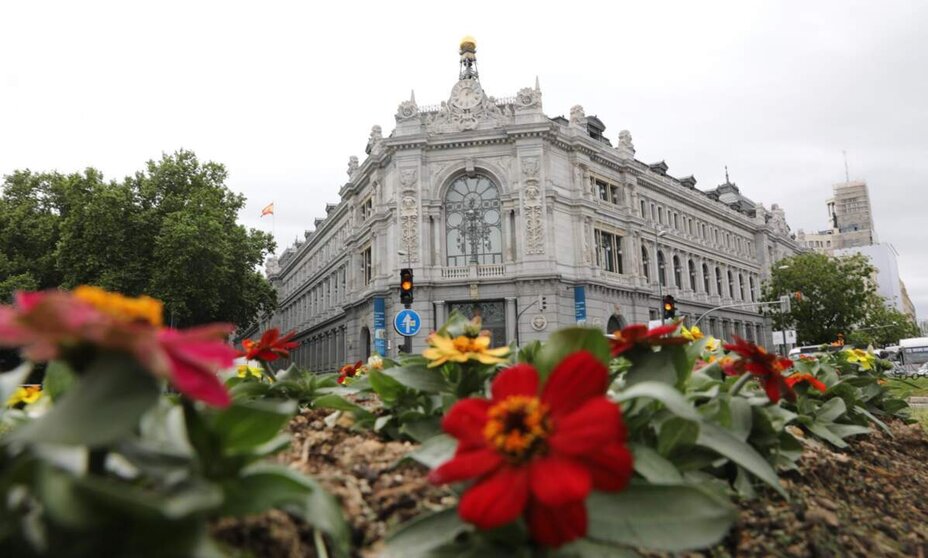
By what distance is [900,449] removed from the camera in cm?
345

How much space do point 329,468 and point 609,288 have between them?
1348 inches

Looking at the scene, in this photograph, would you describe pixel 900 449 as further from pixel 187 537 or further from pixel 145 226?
pixel 145 226

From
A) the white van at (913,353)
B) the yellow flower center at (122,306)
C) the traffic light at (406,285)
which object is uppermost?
the traffic light at (406,285)

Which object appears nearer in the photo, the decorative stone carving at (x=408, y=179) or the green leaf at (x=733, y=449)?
the green leaf at (x=733, y=449)

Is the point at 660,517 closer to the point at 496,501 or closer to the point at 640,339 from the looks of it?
the point at 496,501

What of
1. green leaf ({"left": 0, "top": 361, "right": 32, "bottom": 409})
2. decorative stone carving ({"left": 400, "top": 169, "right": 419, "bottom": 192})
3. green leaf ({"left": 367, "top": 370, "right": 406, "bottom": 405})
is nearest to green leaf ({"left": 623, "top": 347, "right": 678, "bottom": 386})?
green leaf ({"left": 367, "top": 370, "right": 406, "bottom": 405})

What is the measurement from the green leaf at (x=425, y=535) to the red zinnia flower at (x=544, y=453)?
0.40ft

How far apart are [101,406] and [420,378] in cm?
137

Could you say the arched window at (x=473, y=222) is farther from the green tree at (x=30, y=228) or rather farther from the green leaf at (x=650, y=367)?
the green leaf at (x=650, y=367)

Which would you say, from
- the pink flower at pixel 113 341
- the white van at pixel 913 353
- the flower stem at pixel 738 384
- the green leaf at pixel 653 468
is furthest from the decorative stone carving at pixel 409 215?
the white van at pixel 913 353

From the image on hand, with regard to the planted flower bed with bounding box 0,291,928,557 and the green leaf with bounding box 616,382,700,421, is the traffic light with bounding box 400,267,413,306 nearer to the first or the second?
the planted flower bed with bounding box 0,291,928,557

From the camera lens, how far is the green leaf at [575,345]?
1.56m

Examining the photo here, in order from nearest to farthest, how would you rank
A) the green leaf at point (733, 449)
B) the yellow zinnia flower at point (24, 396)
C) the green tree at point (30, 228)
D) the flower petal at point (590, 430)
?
the flower petal at point (590, 430) < the green leaf at point (733, 449) < the yellow zinnia flower at point (24, 396) < the green tree at point (30, 228)

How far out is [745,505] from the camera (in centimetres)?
187
